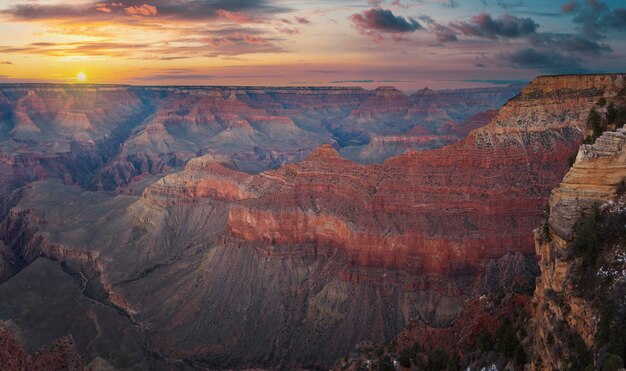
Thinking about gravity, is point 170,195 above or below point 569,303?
below

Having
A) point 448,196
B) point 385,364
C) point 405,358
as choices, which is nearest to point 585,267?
point 405,358

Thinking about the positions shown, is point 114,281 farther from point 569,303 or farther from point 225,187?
point 569,303

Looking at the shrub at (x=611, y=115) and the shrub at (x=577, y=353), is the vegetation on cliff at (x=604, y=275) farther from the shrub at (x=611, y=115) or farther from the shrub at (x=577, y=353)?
the shrub at (x=611, y=115)

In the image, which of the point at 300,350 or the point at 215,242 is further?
the point at 215,242

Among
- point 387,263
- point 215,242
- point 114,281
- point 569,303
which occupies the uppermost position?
point 569,303

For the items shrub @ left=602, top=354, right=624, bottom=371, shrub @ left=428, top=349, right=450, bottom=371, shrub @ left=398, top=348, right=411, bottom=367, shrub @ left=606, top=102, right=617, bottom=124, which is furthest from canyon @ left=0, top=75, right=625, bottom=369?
shrub @ left=602, top=354, right=624, bottom=371

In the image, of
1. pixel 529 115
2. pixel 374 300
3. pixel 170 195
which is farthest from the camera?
pixel 170 195

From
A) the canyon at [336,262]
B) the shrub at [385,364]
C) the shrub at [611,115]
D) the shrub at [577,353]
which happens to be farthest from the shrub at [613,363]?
the canyon at [336,262]

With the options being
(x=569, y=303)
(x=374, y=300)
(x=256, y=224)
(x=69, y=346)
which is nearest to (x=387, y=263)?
(x=374, y=300)
